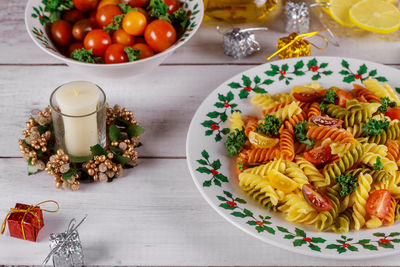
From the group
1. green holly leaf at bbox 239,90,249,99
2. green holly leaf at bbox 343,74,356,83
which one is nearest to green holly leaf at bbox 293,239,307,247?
green holly leaf at bbox 239,90,249,99

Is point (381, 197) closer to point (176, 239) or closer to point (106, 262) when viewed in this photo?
point (176, 239)

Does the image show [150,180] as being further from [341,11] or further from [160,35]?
[341,11]

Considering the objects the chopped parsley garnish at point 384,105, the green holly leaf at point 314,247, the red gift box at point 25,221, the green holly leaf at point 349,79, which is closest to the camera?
the green holly leaf at point 314,247

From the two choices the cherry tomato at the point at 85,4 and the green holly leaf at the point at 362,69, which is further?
the cherry tomato at the point at 85,4

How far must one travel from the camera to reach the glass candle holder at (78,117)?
1.69m

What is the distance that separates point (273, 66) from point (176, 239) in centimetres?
86

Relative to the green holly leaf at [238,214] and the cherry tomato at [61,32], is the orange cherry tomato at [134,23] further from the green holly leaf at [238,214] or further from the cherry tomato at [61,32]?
the green holly leaf at [238,214]

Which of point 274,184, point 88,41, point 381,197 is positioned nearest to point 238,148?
point 274,184

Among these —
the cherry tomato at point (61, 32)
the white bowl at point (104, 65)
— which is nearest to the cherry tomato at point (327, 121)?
the white bowl at point (104, 65)

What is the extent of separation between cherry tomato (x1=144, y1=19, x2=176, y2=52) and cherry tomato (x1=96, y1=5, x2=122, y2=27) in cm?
16

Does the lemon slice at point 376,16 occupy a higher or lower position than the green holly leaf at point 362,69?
higher

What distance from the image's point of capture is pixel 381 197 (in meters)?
1.59

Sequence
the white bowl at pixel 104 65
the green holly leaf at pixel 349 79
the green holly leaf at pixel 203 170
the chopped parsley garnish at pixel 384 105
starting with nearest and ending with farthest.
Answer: the green holly leaf at pixel 203 170 → the chopped parsley garnish at pixel 384 105 → the white bowl at pixel 104 65 → the green holly leaf at pixel 349 79

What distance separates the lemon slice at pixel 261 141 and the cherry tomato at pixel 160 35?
2.00 ft
